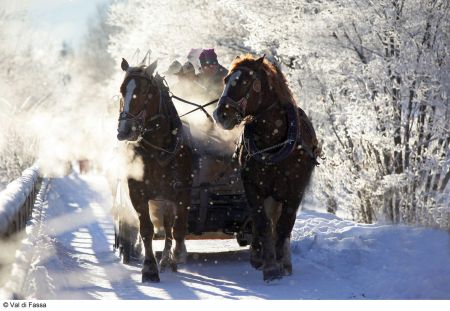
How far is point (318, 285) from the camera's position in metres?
7.70

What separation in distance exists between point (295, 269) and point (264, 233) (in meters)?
0.94

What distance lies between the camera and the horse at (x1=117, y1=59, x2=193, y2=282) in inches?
319

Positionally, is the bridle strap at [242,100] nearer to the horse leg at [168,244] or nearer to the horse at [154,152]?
the horse at [154,152]

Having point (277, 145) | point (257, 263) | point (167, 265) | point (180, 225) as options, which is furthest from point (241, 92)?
point (167, 265)

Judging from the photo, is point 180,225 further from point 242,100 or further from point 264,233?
point 242,100

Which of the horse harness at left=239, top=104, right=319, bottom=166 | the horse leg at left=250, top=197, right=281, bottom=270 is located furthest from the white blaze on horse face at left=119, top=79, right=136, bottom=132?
the horse leg at left=250, top=197, right=281, bottom=270

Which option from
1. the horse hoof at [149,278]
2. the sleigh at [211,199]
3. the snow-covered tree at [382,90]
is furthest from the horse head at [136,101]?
the snow-covered tree at [382,90]

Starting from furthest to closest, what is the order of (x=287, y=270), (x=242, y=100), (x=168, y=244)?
(x=168, y=244) → (x=287, y=270) → (x=242, y=100)

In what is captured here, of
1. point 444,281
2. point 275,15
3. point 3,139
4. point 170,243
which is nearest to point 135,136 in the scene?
point 170,243

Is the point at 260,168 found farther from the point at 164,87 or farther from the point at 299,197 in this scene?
the point at 164,87

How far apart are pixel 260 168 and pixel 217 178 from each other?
138 centimetres

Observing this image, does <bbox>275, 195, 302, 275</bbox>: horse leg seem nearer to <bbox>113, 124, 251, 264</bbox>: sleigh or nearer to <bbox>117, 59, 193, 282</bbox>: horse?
<bbox>113, 124, 251, 264</bbox>: sleigh

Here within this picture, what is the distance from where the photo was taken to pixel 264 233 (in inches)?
A: 315

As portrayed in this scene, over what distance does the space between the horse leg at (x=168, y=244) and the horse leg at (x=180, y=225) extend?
0.23ft
